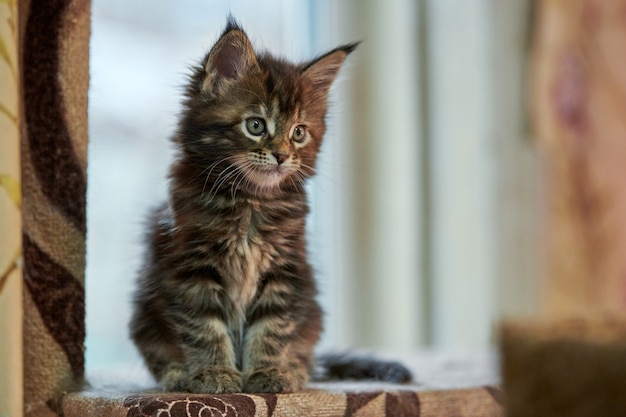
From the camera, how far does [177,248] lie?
145 cm

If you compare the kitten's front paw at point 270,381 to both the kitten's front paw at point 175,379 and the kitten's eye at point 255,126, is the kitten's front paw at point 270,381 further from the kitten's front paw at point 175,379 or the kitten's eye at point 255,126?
the kitten's eye at point 255,126

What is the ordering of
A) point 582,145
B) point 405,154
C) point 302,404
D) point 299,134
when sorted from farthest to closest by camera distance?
point 405,154, point 582,145, point 299,134, point 302,404

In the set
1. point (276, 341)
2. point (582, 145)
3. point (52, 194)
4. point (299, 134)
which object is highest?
point (582, 145)

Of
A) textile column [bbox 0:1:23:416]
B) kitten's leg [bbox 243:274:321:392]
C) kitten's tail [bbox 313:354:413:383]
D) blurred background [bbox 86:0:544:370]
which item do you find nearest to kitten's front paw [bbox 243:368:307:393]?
kitten's leg [bbox 243:274:321:392]

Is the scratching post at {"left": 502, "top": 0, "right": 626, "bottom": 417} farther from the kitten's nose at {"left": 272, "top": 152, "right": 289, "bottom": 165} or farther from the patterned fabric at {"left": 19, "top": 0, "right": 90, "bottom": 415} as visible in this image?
the patterned fabric at {"left": 19, "top": 0, "right": 90, "bottom": 415}

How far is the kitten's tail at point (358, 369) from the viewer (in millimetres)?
1667

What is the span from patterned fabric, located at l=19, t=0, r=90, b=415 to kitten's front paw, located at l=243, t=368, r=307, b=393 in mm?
325

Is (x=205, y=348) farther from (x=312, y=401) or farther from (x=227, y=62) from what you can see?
(x=227, y=62)

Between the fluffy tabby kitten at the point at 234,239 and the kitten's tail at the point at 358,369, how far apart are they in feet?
0.68

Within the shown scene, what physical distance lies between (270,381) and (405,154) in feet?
6.09

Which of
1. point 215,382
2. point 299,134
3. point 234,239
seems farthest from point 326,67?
point 215,382

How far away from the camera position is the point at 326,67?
64.2 inches

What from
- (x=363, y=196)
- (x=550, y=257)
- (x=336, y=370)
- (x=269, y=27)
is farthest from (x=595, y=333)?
(x=269, y=27)

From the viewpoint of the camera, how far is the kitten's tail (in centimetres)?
167
